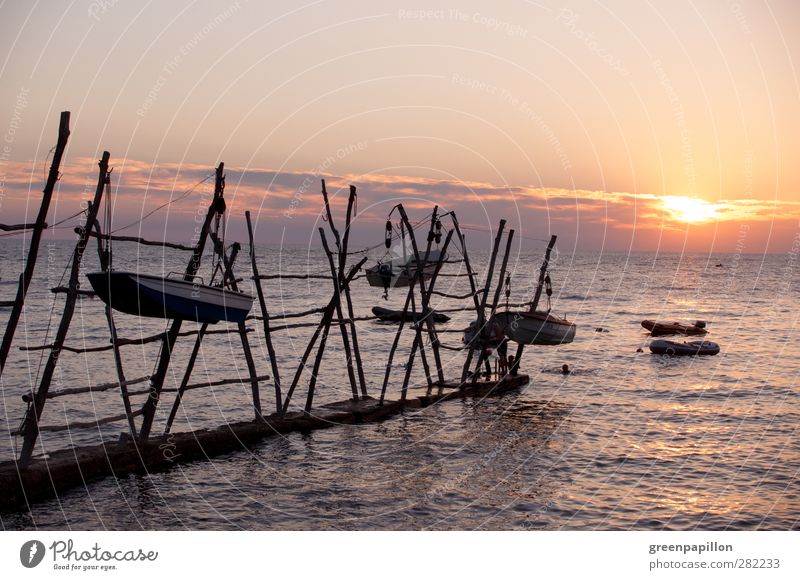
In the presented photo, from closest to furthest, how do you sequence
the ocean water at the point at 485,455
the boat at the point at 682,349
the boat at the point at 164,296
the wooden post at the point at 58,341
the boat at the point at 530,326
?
1. the wooden post at the point at 58,341
2. the ocean water at the point at 485,455
3. the boat at the point at 164,296
4. the boat at the point at 530,326
5. the boat at the point at 682,349

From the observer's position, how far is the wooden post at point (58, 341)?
493 inches

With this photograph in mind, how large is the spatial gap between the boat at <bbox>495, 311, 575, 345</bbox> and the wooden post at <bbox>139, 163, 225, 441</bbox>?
452 inches

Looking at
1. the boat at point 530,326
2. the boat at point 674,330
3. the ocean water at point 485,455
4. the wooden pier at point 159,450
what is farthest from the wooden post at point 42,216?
the boat at point 674,330

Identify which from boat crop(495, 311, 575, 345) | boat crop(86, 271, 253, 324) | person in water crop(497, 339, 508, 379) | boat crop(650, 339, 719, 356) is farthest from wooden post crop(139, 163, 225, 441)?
boat crop(650, 339, 719, 356)

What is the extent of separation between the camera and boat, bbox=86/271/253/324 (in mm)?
13711

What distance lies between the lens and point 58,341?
41.6ft

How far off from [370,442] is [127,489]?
17.4 ft

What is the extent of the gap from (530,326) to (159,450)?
1292 centimetres

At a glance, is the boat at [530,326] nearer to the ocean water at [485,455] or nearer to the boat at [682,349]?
the ocean water at [485,455]

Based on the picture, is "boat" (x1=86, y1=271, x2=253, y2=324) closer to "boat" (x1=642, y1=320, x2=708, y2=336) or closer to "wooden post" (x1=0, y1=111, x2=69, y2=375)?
"wooden post" (x1=0, y1=111, x2=69, y2=375)

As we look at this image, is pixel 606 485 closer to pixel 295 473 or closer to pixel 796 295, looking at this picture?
pixel 295 473

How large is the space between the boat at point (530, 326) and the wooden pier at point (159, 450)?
4.30 meters
